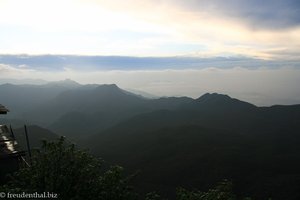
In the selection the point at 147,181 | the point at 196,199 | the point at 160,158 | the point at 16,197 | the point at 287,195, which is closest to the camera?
the point at 16,197

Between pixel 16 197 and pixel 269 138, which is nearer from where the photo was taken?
pixel 16 197

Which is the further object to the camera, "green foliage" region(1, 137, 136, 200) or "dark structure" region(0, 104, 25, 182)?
"dark structure" region(0, 104, 25, 182)

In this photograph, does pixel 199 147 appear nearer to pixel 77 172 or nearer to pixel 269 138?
pixel 269 138

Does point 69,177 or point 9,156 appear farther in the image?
point 9,156

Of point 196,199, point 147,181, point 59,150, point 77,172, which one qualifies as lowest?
point 147,181

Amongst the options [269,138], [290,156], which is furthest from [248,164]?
[269,138]

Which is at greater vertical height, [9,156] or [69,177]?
[69,177]

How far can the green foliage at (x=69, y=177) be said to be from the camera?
77.0 ft

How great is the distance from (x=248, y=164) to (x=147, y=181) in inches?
1551

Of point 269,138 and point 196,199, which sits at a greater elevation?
point 196,199

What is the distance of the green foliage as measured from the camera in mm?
23484

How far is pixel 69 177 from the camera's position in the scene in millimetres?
24141

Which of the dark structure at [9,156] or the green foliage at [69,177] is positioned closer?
the green foliage at [69,177]

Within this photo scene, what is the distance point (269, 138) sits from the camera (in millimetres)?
179500
